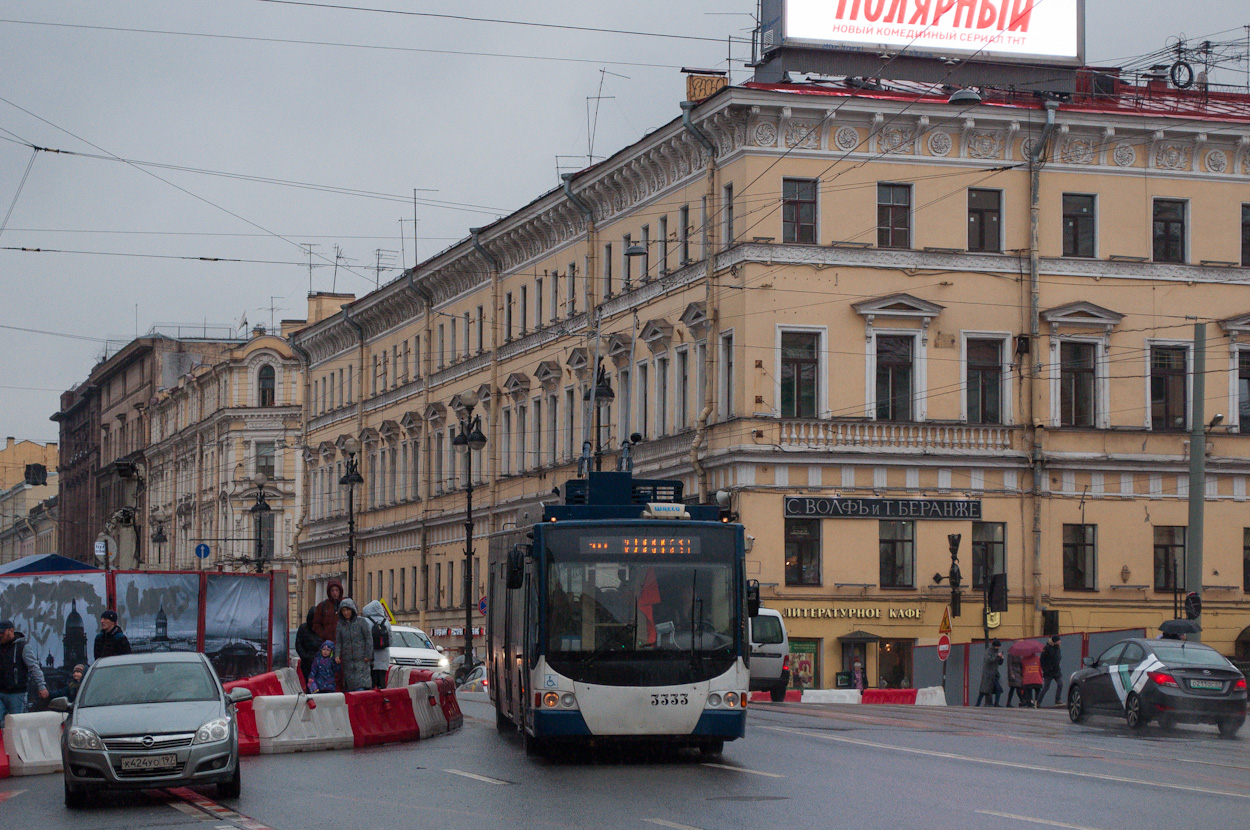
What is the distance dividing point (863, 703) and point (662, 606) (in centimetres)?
2086

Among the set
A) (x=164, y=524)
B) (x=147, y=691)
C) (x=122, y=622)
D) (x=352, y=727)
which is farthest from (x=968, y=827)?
(x=164, y=524)

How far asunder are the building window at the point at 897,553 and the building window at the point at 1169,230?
979cm

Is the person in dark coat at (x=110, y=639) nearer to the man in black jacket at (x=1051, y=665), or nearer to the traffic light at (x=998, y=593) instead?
the traffic light at (x=998, y=593)

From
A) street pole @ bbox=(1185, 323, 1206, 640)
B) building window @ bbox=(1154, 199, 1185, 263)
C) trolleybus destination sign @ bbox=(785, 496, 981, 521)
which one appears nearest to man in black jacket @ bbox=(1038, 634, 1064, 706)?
street pole @ bbox=(1185, 323, 1206, 640)

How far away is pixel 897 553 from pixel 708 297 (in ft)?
25.3

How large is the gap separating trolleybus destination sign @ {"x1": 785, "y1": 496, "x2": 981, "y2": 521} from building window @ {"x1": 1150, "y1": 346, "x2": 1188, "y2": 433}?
5.69 m

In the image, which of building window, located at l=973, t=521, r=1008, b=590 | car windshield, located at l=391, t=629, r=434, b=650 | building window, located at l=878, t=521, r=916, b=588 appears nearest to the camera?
car windshield, located at l=391, t=629, r=434, b=650

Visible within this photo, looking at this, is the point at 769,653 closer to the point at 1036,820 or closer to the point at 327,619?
the point at 327,619

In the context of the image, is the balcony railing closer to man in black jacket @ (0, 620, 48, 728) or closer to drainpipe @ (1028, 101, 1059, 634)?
drainpipe @ (1028, 101, 1059, 634)

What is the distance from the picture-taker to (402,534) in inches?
2707

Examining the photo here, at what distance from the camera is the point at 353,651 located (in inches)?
952

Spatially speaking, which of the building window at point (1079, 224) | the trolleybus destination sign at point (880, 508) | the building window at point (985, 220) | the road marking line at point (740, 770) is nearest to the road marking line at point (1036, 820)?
the road marking line at point (740, 770)

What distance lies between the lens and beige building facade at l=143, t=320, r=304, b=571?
95.2 m

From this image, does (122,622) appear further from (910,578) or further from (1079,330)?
(1079,330)
